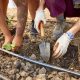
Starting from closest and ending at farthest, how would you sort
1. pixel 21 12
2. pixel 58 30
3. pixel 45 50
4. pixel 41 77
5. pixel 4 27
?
pixel 41 77 < pixel 21 12 < pixel 45 50 < pixel 4 27 < pixel 58 30

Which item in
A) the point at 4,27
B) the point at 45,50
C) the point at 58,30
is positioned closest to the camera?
the point at 45,50

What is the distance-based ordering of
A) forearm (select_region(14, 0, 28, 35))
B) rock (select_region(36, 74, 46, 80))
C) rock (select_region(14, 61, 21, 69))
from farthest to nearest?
rock (select_region(14, 61, 21, 69))
forearm (select_region(14, 0, 28, 35))
rock (select_region(36, 74, 46, 80))

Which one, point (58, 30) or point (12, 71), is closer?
point (12, 71)

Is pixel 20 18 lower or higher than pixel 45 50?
higher

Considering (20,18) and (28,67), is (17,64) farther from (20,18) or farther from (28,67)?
(20,18)

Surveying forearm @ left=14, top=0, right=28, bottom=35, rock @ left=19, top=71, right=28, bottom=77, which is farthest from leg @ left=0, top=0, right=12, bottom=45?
rock @ left=19, top=71, right=28, bottom=77

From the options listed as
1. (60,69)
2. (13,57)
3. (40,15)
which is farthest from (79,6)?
(13,57)

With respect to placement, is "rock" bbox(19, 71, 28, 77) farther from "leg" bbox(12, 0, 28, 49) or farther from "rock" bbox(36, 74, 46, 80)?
"leg" bbox(12, 0, 28, 49)

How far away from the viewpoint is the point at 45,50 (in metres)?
3.58

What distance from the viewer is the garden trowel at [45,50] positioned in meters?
3.54

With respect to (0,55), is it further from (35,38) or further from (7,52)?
(35,38)

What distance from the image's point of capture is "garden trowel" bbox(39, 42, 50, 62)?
354 cm

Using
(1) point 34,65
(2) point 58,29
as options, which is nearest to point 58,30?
(2) point 58,29

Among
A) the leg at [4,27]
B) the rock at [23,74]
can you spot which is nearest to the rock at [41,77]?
the rock at [23,74]
